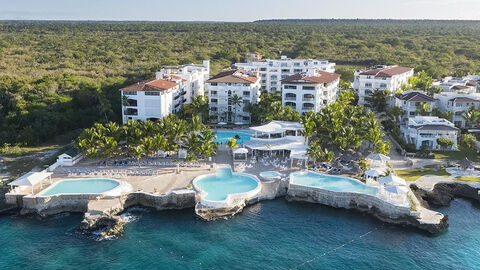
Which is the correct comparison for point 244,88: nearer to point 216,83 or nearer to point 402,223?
point 216,83

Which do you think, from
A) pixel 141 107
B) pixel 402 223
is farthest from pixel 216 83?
pixel 402 223

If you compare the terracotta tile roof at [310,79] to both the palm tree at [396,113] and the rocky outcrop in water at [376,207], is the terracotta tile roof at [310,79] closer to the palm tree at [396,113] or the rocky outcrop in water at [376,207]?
the palm tree at [396,113]

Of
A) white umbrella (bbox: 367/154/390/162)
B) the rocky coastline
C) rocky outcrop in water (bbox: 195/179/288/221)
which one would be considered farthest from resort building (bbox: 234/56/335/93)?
the rocky coastline

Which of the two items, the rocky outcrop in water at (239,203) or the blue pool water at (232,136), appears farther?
the blue pool water at (232,136)

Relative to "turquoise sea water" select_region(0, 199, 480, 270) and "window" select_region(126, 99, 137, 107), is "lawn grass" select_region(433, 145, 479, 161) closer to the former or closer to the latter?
"turquoise sea water" select_region(0, 199, 480, 270)

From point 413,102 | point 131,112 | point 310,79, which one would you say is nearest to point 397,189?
point 413,102

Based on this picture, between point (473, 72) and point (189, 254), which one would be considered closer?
point (189, 254)

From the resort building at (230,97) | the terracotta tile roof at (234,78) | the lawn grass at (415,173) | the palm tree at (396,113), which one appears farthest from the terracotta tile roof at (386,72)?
the lawn grass at (415,173)
